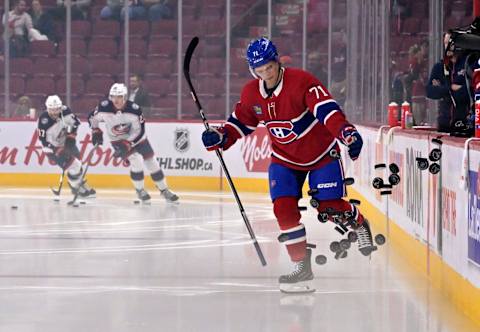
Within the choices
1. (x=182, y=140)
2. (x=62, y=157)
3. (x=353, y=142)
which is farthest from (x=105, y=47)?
(x=353, y=142)

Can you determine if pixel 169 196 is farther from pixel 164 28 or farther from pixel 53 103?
pixel 164 28

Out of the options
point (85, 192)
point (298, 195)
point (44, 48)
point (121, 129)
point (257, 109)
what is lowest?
point (85, 192)

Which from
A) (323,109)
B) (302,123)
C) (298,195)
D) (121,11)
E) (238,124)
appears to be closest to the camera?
(323,109)

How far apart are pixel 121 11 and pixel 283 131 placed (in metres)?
11.0

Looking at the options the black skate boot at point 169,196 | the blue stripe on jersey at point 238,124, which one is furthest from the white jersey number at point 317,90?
the black skate boot at point 169,196

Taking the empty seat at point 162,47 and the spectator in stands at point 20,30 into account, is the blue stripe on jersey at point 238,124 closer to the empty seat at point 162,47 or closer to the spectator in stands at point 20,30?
the empty seat at point 162,47

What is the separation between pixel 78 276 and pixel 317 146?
174cm

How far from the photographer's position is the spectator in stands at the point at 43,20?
17859mm

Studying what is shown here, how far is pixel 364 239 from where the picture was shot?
6965 mm

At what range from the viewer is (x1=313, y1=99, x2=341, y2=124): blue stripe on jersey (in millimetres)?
6730

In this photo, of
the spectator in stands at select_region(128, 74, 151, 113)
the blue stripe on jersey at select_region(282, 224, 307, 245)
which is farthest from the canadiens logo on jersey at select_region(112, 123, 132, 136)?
the blue stripe on jersey at select_region(282, 224, 307, 245)

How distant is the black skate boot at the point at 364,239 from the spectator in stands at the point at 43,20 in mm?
11525

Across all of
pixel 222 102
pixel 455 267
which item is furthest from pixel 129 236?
pixel 222 102

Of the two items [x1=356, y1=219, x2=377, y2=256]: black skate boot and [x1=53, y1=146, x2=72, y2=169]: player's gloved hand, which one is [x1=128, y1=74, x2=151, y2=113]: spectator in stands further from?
[x1=356, y1=219, x2=377, y2=256]: black skate boot
